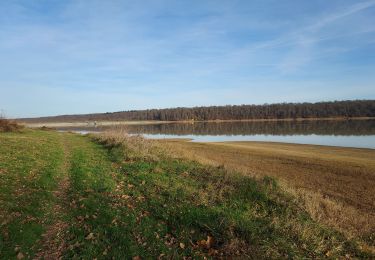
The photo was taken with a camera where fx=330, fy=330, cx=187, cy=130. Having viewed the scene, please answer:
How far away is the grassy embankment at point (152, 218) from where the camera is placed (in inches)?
239

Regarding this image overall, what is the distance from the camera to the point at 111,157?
17172 millimetres

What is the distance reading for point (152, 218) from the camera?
762 centimetres

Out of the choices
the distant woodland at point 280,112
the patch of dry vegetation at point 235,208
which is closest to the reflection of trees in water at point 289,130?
the patch of dry vegetation at point 235,208

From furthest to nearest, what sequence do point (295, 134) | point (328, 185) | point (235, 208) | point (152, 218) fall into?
point (295, 134) → point (328, 185) → point (235, 208) → point (152, 218)

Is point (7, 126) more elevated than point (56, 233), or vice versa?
point (7, 126)

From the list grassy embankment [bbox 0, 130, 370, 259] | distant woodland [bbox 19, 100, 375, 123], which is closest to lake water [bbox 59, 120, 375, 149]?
grassy embankment [bbox 0, 130, 370, 259]

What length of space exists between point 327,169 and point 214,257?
54.5ft

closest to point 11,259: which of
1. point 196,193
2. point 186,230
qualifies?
point 186,230

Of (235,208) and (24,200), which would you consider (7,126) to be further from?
(235,208)

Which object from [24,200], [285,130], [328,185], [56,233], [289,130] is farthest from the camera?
[285,130]

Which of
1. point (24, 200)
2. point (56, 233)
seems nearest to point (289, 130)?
point (24, 200)

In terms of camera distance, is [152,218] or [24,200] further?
[24,200]

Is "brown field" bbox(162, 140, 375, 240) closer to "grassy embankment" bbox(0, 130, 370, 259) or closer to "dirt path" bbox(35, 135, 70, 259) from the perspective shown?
"grassy embankment" bbox(0, 130, 370, 259)

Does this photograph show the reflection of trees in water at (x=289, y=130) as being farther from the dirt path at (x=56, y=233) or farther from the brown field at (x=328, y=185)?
the dirt path at (x=56, y=233)
